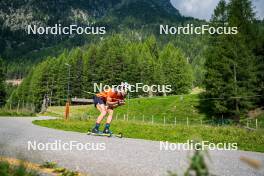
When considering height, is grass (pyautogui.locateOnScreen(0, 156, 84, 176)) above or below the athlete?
below

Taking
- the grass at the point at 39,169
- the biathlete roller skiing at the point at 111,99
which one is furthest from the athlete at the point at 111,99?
the grass at the point at 39,169

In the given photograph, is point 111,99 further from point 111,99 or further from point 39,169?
point 39,169

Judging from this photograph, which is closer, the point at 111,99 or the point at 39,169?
the point at 39,169

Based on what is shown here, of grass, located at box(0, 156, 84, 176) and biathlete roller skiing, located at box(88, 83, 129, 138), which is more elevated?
biathlete roller skiing, located at box(88, 83, 129, 138)

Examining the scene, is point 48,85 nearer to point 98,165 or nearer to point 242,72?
point 242,72

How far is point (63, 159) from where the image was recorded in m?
6.71

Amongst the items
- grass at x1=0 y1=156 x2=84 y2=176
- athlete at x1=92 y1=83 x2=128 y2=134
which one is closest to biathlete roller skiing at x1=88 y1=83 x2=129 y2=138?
athlete at x1=92 y1=83 x2=128 y2=134

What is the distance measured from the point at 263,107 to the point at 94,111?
35008mm

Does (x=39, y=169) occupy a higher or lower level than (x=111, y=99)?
lower

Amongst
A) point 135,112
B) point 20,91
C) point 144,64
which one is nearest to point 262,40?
point 135,112

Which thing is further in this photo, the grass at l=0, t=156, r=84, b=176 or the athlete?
the athlete

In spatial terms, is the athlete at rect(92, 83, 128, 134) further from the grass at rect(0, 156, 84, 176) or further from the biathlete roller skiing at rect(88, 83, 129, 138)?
the grass at rect(0, 156, 84, 176)

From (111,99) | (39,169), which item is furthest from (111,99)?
(39,169)

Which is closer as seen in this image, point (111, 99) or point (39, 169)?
point (39, 169)
